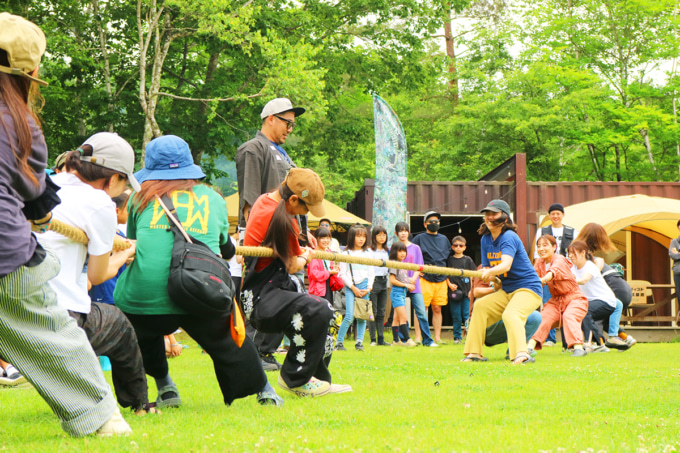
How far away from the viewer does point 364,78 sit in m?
29.5

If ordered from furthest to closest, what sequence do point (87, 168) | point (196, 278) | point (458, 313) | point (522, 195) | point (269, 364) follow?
point (522, 195), point (458, 313), point (269, 364), point (196, 278), point (87, 168)

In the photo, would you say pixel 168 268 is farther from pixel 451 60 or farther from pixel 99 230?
pixel 451 60

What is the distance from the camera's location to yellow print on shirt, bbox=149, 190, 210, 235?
15.4 ft

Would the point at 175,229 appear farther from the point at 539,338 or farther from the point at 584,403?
the point at 539,338

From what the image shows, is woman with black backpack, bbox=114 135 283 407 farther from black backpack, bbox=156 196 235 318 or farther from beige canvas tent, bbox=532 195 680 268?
beige canvas tent, bbox=532 195 680 268

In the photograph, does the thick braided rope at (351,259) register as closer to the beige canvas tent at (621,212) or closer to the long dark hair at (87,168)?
the long dark hair at (87,168)

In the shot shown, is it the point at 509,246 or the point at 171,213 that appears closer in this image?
the point at 171,213

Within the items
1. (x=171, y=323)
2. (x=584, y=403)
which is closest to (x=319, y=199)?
(x=171, y=323)

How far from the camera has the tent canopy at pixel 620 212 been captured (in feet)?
53.8

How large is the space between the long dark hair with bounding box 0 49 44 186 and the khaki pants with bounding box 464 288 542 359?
6686 mm

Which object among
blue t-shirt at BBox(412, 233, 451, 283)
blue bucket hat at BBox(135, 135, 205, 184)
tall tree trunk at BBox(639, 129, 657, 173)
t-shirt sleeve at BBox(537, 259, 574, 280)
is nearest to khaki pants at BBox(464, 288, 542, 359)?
t-shirt sleeve at BBox(537, 259, 574, 280)

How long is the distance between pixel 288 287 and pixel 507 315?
421 centimetres

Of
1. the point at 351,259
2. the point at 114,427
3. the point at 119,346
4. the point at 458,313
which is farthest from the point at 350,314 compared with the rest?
the point at 114,427

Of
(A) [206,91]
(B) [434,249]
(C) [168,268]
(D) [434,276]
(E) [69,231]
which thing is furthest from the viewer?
(A) [206,91]
